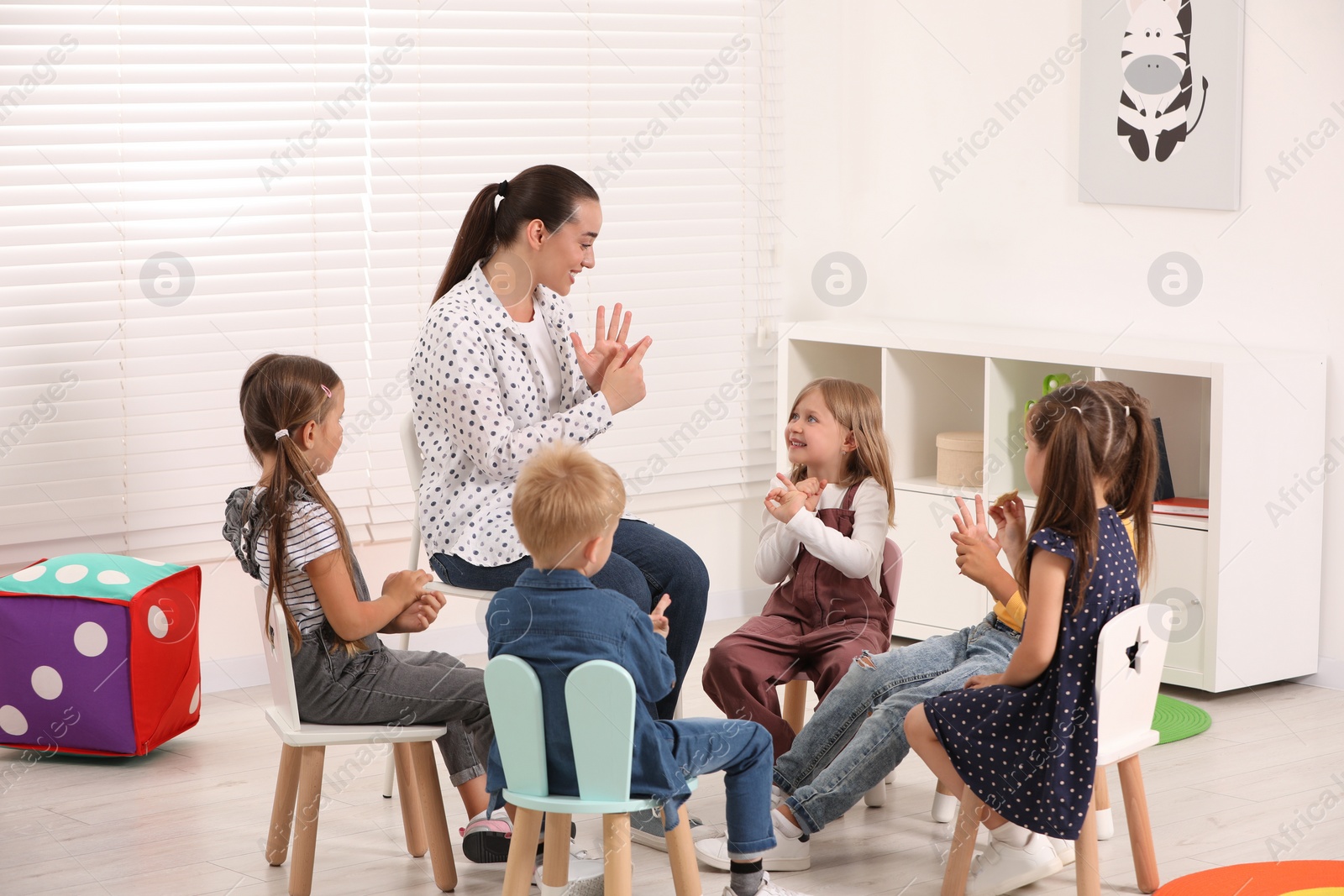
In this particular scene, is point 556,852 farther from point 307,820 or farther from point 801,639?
point 801,639

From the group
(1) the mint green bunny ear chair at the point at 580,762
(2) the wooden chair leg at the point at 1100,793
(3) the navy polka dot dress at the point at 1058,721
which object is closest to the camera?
(1) the mint green bunny ear chair at the point at 580,762

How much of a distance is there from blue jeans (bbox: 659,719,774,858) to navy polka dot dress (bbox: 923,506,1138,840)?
32cm

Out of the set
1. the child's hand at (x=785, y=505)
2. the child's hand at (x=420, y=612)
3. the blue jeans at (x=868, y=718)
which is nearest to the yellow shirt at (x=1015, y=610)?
the blue jeans at (x=868, y=718)

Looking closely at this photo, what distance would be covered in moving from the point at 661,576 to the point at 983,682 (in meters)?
0.60

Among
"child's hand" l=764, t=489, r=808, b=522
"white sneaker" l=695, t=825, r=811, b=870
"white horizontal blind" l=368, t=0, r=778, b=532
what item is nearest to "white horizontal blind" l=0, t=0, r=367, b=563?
"white horizontal blind" l=368, t=0, r=778, b=532

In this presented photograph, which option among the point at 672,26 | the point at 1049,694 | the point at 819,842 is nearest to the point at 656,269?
the point at 672,26

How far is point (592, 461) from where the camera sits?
2020mm

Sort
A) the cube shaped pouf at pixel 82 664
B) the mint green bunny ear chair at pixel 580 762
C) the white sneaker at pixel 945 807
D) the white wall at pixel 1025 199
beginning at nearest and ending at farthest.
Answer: the mint green bunny ear chair at pixel 580 762 < the white sneaker at pixel 945 807 < the cube shaped pouf at pixel 82 664 < the white wall at pixel 1025 199

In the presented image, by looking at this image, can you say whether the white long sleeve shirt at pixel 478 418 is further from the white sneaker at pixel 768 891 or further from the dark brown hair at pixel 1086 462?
the dark brown hair at pixel 1086 462

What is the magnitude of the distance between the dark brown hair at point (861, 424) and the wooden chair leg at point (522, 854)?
1024mm

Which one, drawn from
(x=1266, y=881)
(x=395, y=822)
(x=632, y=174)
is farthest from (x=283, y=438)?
(x=632, y=174)

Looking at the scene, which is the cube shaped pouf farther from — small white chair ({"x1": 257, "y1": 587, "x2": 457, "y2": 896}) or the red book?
the red book

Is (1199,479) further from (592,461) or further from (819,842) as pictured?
(592,461)

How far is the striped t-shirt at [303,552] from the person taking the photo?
2285 millimetres
